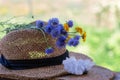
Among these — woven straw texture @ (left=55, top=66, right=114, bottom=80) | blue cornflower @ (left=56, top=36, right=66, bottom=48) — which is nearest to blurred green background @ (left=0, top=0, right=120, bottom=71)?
woven straw texture @ (left=55, top=66, right=114, bottom=80)

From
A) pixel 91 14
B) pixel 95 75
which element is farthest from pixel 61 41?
pixel 91 14

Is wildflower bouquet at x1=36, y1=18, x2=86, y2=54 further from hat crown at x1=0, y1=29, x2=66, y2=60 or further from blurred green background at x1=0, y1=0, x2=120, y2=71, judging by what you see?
blurred green background at x1=0, y1=0, x2=120, y2=71

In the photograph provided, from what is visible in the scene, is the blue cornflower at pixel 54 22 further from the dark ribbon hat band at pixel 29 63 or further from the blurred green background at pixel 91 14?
the blurred green background at pixel 91 14

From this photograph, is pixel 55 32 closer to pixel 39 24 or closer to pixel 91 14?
pixel 39 24

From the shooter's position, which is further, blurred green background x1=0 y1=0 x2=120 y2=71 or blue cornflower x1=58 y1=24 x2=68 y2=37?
blurred green background x1=0 y1=0 x2=120 y2=71

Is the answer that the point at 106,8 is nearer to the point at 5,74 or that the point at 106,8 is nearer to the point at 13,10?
the point at 13,10
